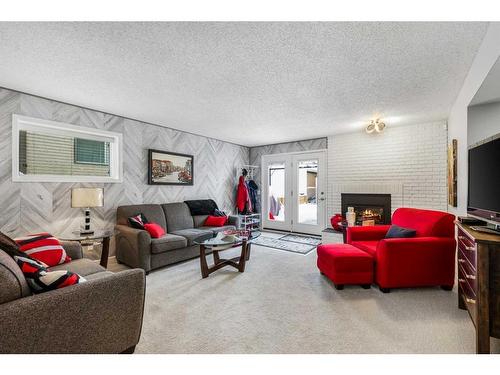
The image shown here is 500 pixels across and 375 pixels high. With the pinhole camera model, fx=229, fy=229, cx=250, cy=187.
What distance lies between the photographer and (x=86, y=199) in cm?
299

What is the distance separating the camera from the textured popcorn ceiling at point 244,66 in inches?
67.6

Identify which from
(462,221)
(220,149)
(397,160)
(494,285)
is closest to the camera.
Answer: (494,285)

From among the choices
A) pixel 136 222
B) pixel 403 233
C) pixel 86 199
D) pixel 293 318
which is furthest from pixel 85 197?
pixel 403 233

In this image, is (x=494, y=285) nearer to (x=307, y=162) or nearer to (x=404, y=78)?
(x=404, y=78)

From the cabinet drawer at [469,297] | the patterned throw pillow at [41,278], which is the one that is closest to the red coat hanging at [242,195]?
the cabinet drawer at [469,297]

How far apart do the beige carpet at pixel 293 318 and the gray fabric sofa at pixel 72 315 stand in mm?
328

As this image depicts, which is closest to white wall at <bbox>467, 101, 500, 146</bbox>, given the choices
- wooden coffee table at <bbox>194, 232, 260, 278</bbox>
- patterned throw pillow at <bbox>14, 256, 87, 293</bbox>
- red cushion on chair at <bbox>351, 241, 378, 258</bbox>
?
red cushion on chair at <bbox>351, 241, 378, 258</bbox>

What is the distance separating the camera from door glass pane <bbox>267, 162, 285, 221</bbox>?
19.9ft

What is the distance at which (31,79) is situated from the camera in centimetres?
246

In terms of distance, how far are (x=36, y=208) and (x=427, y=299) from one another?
465 cm

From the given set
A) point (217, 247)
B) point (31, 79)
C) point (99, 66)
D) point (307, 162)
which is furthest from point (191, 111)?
point (307, 162)

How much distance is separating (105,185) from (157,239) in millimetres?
1300

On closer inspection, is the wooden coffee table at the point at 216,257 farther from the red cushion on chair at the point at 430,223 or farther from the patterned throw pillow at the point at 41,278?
the red cushion on chair at the point at 430,223

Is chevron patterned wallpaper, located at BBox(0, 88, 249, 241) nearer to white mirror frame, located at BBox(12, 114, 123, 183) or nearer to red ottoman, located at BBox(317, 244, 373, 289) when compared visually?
white mirror frame, located at BBox(12, 114, 123, 183)
